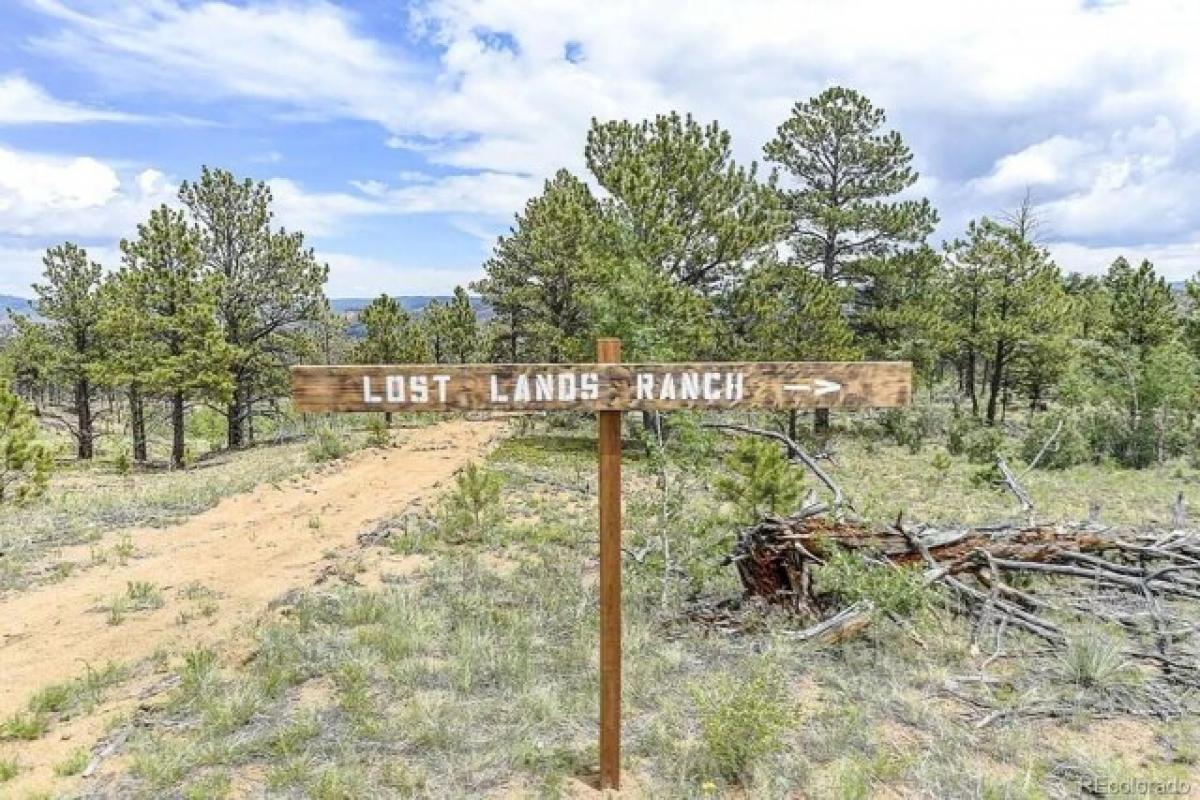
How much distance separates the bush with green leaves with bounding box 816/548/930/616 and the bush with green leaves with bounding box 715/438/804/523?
6.78ft

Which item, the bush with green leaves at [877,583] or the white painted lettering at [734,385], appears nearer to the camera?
the white painted lettering at [734,385]

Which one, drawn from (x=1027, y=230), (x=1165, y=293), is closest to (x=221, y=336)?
(x=1027, y=230)

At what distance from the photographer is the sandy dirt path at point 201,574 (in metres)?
6.30

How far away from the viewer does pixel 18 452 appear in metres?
13.3

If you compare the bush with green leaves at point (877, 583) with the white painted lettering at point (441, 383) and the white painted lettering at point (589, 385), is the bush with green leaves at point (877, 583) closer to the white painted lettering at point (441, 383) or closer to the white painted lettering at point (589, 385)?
the white painted lettering at point (589, 385)

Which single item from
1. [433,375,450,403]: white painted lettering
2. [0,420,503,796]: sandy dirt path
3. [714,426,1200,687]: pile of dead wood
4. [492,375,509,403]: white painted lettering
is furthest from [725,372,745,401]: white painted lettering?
[0,420,503,796]: sandy dirt path

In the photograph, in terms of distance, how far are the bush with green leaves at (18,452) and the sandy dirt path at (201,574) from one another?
12.2ft

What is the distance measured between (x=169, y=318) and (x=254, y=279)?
328cm

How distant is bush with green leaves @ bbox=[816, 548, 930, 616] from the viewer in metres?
5.58

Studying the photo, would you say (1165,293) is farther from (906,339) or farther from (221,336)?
(221,336)

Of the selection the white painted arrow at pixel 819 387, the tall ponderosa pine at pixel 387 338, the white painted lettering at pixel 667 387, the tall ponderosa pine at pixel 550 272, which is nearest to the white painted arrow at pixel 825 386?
the white painted arrow at pixel 819 387

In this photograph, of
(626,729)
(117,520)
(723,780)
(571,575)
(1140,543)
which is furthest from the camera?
(117,520)

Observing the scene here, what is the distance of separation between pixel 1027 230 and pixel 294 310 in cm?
2494

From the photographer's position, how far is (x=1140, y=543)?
6617 millimetres
